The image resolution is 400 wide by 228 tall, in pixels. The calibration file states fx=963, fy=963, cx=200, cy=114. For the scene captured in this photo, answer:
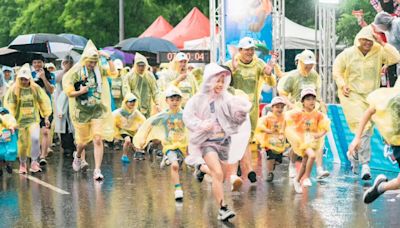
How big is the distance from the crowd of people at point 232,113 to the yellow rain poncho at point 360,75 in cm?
1

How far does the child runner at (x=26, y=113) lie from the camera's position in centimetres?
1538

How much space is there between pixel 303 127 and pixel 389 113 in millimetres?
4189

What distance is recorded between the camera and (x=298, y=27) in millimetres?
30969

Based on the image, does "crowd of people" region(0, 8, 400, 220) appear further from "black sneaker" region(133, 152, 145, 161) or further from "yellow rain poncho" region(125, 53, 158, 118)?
"yellow rain poncho" region(125, 53, 158, 118)

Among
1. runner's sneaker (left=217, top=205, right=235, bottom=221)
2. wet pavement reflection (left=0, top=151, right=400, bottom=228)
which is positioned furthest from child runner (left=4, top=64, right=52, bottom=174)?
runner's sneaker (left=217, top=205, right=235, bottom=221)

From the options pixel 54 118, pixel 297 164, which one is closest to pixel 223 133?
pixel 297 164

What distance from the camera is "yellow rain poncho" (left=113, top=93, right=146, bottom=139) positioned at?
1831cm

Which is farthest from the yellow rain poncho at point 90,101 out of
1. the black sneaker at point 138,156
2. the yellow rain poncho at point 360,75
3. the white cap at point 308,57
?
the yellow rain poncho at point 360,75

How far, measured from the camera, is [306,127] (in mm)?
12820

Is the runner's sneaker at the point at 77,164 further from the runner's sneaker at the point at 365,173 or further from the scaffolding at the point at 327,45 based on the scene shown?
the scaffolding at the point at 327,45

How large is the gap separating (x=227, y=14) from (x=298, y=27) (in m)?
9.99

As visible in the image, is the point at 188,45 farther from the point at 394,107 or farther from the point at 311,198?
the point at 394,107

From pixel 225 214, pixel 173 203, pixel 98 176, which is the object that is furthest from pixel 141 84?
pixel 225 214

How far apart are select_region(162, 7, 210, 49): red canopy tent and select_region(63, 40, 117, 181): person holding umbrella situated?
60.2 ft
